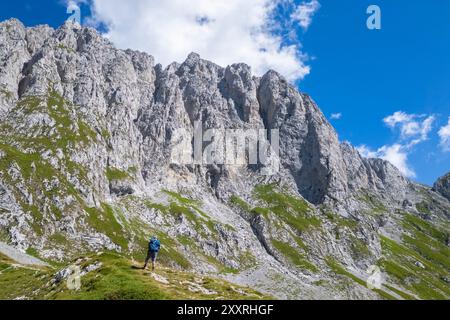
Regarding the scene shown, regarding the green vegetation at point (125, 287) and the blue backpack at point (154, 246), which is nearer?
the green vegetation at point (125, 287)

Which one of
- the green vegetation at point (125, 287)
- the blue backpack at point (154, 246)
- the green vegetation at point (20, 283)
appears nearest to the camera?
the green vegetation at point (125, 287)

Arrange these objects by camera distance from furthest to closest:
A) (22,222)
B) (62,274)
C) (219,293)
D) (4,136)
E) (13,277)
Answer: (4,136)
(22,222)
(13,277)
(62,274)
(219,293)

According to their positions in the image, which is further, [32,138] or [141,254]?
[32,138]

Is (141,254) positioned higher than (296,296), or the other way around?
(141,254)

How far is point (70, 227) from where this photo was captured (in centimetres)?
15488

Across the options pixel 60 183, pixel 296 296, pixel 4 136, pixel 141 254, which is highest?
pixel 4 136

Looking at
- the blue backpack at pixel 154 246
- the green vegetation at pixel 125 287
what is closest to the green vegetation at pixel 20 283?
the green vegetation at pixel 125 287

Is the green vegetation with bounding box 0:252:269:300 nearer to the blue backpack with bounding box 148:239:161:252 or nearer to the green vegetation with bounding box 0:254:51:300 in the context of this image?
the green vegetation with bounding box 0:254:51:300

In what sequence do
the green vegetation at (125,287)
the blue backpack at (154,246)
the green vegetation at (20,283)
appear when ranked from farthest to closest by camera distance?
the green vegetation at (20,283) < the blue backpack at (154,246) < the green vegetation at (125,287)

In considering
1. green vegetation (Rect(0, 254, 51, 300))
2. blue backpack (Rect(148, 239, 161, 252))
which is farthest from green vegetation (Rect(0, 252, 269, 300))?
blue backpack (Rect(148, 239, 161, 252))

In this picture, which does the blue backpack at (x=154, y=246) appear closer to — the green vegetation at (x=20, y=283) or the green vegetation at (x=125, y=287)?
the green vegetation at (x=125, y=287)

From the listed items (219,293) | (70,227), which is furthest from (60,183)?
(219,293)
